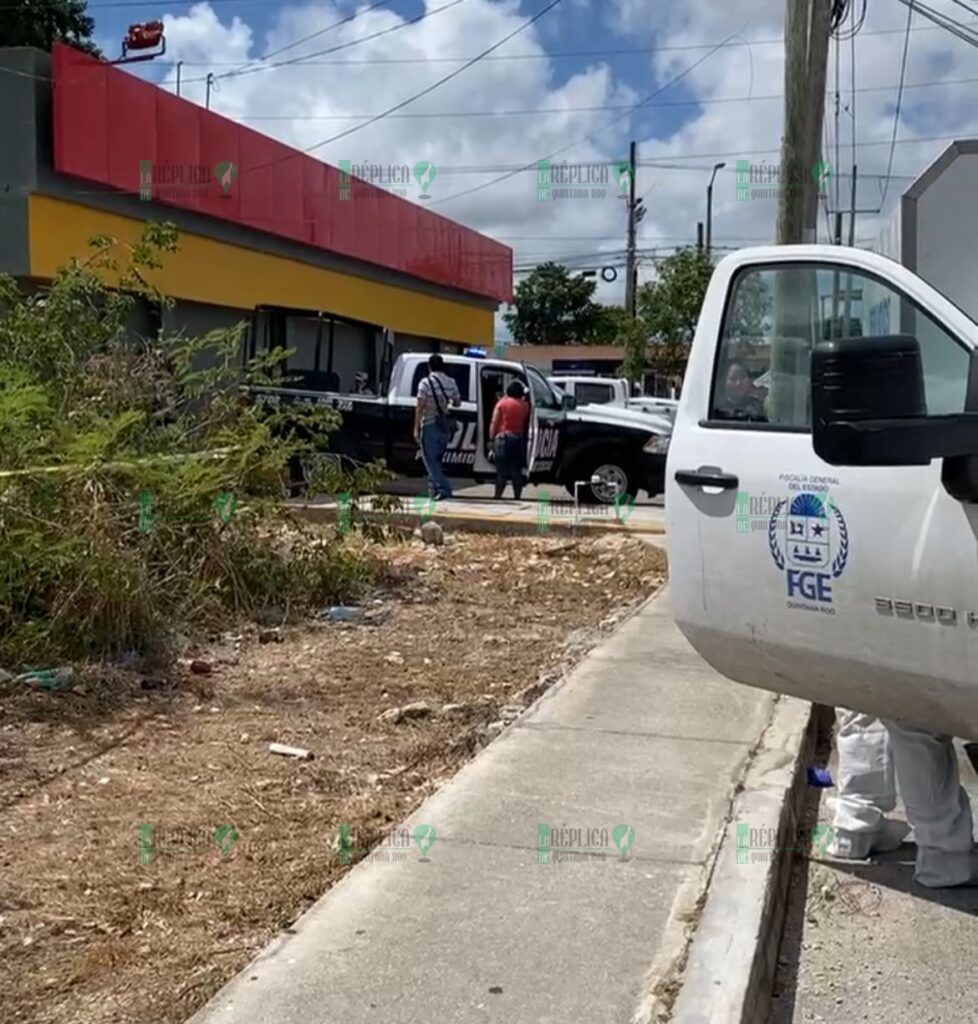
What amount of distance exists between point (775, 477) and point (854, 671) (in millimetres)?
625

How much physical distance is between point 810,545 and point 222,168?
18764 mm

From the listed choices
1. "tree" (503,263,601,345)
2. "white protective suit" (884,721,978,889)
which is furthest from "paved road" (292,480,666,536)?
"tree" (503,263,601,345)

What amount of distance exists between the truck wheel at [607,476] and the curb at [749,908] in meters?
9.86

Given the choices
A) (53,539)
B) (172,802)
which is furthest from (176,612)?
(172,802)

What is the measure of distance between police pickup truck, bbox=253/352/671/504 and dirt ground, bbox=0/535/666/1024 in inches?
255

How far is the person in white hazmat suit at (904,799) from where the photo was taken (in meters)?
4.27

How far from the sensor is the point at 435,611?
9070 mm

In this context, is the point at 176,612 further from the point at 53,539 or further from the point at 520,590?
the point at 520,590

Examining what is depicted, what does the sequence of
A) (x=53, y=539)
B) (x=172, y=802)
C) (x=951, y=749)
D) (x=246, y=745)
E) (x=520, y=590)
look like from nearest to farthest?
(x=951, y=749), (x=172, y=802), (x=246, y=745), (x=53, y=539), (x=520, y=590)

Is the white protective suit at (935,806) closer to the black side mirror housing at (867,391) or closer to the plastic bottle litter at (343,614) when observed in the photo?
the black side mirror housing at (867,391)

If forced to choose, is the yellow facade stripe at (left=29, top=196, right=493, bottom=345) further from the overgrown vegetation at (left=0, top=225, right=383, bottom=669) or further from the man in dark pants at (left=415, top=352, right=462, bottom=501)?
the overgrown vegetation at (left=0, top=225, right=383, bottom=669)

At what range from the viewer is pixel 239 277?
21781 mm

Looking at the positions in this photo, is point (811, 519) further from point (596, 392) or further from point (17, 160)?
point (596, 392)

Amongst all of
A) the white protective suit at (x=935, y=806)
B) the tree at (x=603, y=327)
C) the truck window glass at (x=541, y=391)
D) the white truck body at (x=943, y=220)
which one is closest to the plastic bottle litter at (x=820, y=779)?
the white protective suit at (x=935, y=806)
